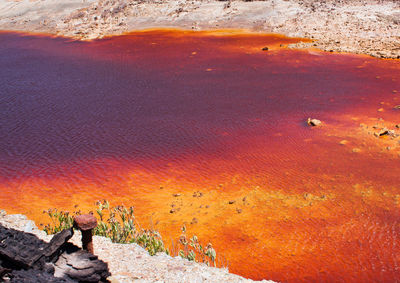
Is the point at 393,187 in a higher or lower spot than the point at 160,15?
lower

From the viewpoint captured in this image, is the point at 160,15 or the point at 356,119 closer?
the point at 356,119

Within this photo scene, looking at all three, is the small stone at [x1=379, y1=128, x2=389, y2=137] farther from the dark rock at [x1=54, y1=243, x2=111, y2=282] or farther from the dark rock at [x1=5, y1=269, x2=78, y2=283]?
the dark rock at [x1=5, y1=269, x2=78, y2=283]

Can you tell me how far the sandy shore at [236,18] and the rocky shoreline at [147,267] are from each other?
1877cm

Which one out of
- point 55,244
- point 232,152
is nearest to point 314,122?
point 232,152

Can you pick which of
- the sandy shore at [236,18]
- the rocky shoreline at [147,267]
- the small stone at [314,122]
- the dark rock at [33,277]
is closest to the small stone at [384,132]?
the small stone at [314,122]

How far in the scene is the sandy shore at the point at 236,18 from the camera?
2331 cm

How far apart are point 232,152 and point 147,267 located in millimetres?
6573

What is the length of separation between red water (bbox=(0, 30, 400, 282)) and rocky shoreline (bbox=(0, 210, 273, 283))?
1.57 meters

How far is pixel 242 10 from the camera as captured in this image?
29703mm

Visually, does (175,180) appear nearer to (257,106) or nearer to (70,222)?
(70,222)

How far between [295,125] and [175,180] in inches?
208

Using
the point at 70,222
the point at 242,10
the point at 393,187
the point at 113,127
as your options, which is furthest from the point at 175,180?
the point at 242,10

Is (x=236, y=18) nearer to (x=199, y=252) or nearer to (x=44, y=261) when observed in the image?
(x=199, y=252)

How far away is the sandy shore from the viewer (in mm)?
23312
